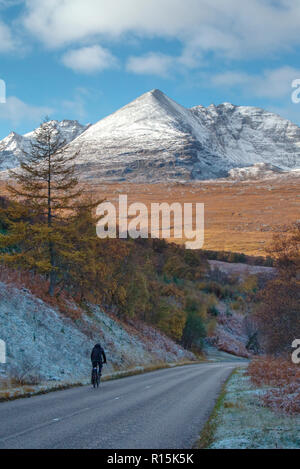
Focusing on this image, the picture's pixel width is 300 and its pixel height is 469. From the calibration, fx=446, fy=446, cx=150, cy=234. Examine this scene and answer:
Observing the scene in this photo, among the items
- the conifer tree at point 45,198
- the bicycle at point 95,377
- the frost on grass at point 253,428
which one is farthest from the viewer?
the conifer tree at point 45,198

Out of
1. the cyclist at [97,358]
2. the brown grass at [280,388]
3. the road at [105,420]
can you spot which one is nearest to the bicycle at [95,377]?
the cyclist at [97,358]

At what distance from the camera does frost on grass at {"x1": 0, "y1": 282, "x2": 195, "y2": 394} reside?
55.1 ft

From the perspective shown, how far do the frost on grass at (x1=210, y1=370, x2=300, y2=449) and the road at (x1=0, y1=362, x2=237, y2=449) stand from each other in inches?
22.1

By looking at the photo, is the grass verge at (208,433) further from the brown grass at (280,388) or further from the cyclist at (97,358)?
the cyclist at (97,358)

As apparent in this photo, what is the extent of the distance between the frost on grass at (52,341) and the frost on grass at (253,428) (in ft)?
25.1

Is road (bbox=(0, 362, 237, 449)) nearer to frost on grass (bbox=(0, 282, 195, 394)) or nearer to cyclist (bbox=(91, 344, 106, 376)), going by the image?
cyclist (bbox=(91, 344, 106, 376))

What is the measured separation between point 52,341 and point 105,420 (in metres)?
11.3

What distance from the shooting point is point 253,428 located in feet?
27.8

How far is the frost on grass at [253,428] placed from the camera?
7117 millimetres

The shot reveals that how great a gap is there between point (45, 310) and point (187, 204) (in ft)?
584

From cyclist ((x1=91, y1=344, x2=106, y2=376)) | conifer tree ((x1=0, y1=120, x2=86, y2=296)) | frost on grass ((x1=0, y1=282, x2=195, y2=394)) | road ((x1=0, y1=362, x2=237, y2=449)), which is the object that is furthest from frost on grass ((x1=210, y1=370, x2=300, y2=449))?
conifer tree ((x1=0, y1=120, x2=86, y2=296))

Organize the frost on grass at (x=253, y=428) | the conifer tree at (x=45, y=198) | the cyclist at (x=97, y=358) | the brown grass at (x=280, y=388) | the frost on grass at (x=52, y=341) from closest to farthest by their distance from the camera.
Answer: the frost on grass at (x=253, y=428)
the brown grass at (x=280, y=388)
the frost on grass at (x=52, y=341)
the cyclist at (x=97, y=358)
the conifer tree at (x=45, y=198)

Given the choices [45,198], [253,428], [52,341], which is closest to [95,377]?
[52,341]

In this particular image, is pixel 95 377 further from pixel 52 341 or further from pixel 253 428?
pixel 253 428
